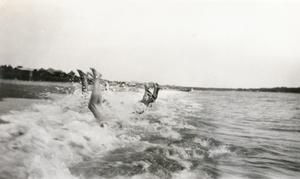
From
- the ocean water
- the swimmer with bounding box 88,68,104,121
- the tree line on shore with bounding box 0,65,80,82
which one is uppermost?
the tree line on shore with bounding box 0,65,80,82

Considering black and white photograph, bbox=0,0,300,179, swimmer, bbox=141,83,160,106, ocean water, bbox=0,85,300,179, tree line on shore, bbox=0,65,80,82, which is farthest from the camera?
swimmer, bbox=141,83,160,106

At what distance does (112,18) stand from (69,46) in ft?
1.72

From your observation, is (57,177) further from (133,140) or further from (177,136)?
(177,136)

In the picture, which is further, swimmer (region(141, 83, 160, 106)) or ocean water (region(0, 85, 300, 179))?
swimmer (region(141, 83, 160, 106))

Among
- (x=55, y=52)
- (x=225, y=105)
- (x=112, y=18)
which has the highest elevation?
(x=112, y=18)

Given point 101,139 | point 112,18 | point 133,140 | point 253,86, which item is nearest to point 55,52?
point 112,18

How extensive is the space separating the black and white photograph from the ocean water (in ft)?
0.03

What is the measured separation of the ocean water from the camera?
2.15 meters

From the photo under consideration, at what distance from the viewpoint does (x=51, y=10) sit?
2637 millimetres

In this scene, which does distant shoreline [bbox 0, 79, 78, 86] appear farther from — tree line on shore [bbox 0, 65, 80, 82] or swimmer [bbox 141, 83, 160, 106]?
swimmer [bbox 141, 83, 160, 106]

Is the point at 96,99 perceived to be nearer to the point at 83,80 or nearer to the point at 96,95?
the point at 96,95

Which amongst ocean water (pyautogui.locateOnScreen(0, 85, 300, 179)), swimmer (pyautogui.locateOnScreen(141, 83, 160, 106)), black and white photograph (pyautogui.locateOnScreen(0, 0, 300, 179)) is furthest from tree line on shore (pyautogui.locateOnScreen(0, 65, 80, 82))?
swimmer (pyautogui.locateOnScreen(141, 83, 160, 106))

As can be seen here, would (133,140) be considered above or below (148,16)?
below

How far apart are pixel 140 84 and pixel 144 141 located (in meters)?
0.67
